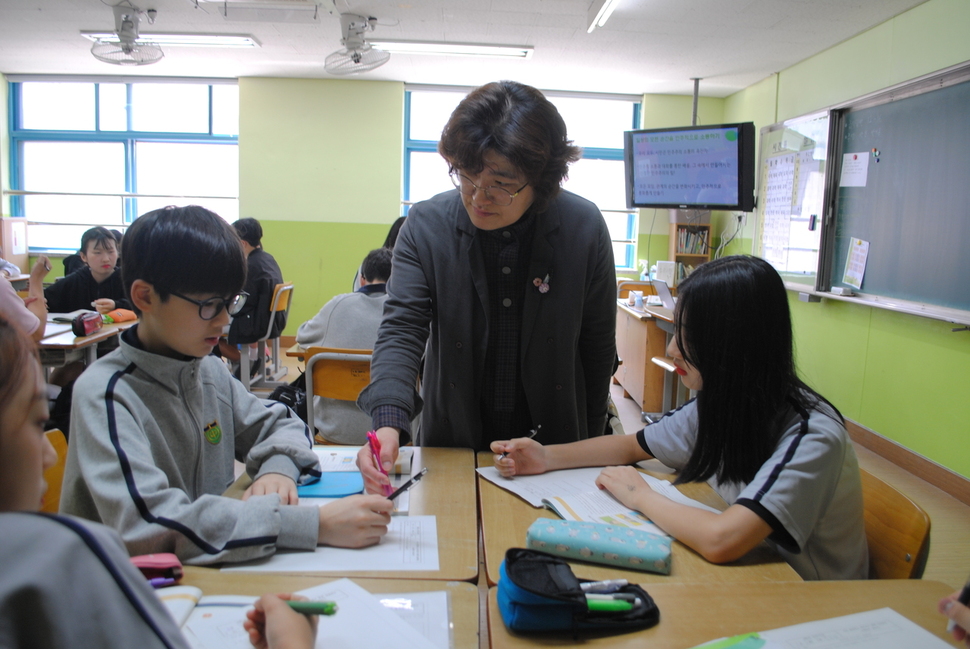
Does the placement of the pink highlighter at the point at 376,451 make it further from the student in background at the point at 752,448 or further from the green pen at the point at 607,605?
the green pen at the point at 607,605

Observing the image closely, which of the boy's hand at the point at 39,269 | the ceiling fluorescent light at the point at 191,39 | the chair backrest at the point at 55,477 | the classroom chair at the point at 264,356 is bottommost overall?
the classroom chair at the point at 264,356

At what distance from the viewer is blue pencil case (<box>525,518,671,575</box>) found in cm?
93

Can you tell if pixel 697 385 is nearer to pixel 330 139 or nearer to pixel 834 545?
pixel 834 545

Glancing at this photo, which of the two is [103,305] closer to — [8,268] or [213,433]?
[8,268]

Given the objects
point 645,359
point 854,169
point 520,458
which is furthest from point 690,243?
point 520,458

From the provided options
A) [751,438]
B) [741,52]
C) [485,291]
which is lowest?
[751,438]

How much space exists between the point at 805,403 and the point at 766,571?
13.1 inches

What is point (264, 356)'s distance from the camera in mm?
4875

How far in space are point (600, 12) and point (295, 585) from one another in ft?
13.7

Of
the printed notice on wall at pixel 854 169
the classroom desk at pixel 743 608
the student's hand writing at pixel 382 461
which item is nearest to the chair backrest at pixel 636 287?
the printed notice on wall at pixel 854 169

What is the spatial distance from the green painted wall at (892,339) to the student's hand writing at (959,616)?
2.33m

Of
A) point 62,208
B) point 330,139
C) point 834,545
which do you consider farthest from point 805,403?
point 62,208

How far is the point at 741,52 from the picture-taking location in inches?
196

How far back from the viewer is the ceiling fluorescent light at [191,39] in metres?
4.98
